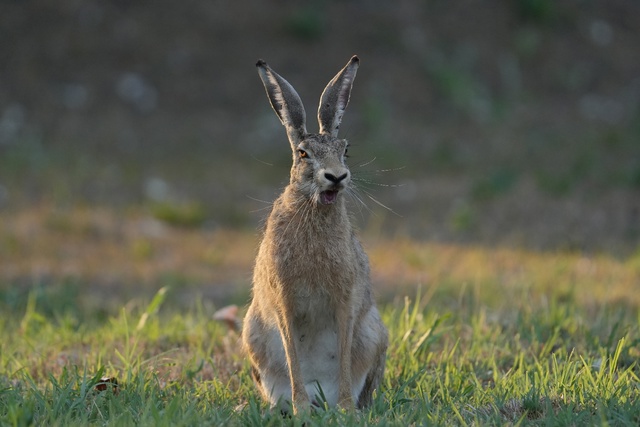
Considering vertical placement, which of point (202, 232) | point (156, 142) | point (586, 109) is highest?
point (586, 109)

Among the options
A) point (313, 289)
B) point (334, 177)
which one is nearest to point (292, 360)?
point (313, 289)

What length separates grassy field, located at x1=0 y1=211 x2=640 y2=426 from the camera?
4105 mm

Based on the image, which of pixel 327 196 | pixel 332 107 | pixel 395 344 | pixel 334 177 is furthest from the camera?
pixel 395 344

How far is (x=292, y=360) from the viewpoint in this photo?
4.46m

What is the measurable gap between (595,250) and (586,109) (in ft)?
15.7

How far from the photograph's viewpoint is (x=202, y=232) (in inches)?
419

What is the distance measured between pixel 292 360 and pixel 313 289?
36cm

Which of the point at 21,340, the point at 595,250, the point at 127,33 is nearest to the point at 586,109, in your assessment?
the point at 595,250

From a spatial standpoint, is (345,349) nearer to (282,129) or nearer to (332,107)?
(332,107)

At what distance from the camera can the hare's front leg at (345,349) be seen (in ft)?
14.6

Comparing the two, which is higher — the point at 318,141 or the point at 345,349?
the point at 318,141

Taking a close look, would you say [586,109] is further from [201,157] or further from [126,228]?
[126,228]

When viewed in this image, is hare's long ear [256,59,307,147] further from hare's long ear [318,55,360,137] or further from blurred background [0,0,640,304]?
blurred background [0,0,640,304]

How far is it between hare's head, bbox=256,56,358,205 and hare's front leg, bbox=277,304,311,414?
1.88 ft
